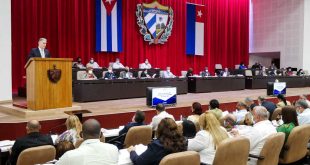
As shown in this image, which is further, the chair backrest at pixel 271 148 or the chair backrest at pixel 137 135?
the chair backrest at pixel 137 135

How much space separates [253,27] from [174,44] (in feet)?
23.7

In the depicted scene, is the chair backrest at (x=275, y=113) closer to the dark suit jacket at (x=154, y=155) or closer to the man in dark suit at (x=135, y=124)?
the man in dark suit at (x=135, y=124)

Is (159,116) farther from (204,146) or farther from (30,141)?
(30,141)

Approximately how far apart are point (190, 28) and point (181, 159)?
47.5 feet

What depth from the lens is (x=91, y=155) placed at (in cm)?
254

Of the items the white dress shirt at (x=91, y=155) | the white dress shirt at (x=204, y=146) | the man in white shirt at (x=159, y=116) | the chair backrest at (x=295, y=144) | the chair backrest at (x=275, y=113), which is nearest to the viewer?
the white dress shirt at (x=91, y=155)

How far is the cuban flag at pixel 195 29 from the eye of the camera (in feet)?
54.4

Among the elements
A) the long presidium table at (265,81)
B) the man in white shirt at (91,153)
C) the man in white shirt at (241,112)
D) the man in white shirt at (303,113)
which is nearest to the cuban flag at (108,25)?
the long presidium table at (265,81)

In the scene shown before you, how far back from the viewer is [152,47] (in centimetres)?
1556

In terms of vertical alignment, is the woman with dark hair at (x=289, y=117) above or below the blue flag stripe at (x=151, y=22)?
below

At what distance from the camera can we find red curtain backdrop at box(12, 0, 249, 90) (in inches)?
456

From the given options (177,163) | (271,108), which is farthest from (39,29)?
(177,163)

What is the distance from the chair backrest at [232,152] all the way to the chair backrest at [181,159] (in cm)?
44

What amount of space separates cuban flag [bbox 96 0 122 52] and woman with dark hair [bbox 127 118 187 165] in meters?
10.9
